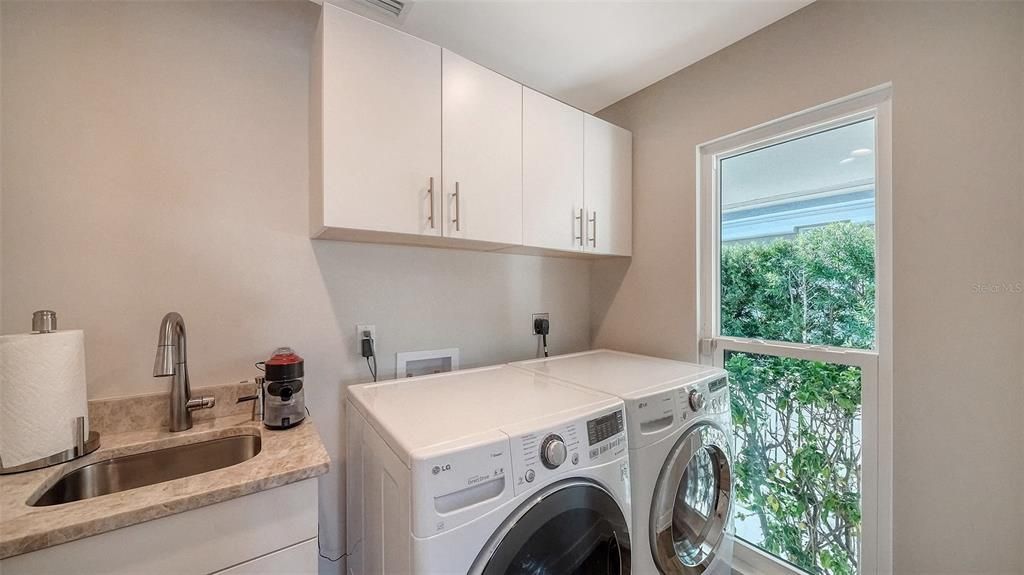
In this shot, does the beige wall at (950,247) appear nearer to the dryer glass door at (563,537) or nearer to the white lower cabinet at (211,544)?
the dryer glass door at (563,537)

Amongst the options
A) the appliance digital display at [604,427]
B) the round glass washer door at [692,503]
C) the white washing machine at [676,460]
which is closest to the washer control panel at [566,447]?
the appliance digital display at [604,427]

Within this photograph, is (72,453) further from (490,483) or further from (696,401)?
(696,401)

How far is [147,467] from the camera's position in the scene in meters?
1.02

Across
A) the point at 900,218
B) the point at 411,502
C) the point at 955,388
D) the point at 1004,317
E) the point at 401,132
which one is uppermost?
the point at 401,132

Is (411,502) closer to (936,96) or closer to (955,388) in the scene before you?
(955,388)

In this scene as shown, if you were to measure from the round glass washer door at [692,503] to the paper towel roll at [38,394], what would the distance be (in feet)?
5.45

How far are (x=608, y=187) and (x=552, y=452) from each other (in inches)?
56.6

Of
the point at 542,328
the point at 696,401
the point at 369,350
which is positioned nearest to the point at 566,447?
the point at 696,401

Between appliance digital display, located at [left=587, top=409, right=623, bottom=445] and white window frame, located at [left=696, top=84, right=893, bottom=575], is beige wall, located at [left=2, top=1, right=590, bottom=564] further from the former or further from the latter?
white window frame, located at [left=696, top=84, right=893, bottom=575]

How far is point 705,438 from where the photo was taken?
4.25 feet

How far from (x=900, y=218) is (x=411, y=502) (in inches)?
68.6

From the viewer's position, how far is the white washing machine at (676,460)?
112 cm

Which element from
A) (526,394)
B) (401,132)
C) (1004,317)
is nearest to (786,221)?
(1004,317)

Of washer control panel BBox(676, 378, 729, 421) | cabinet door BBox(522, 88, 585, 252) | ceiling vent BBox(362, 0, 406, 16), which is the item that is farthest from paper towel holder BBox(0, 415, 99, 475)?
washer control panel BBox(676, 378, 729, 421)
